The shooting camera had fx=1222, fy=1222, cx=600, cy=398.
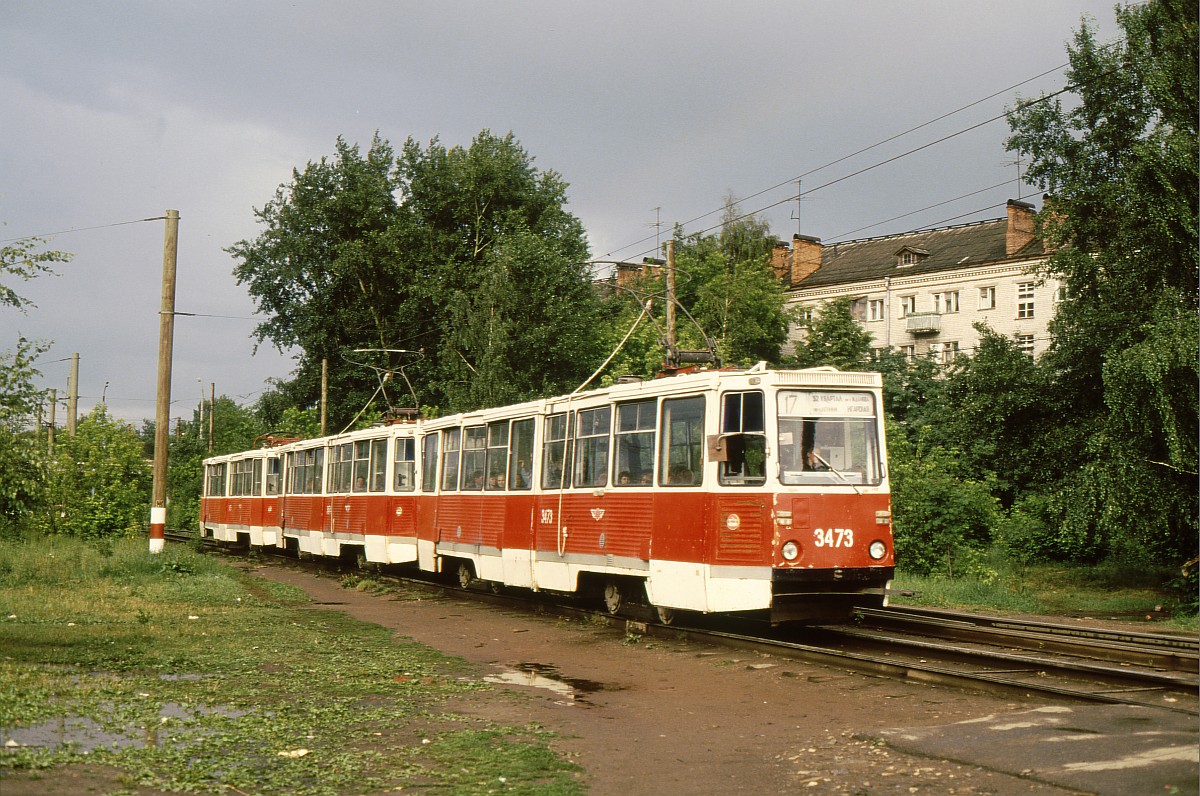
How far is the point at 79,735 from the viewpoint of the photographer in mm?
7676

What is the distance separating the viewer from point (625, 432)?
15344mm

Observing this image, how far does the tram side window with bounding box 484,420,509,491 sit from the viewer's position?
19.2 m

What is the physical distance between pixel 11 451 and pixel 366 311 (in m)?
30.4

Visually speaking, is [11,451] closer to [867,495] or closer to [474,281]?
[867,495]

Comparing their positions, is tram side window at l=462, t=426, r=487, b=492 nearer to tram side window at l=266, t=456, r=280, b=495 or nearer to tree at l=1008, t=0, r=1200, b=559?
tree at l=1008, t=0, r=1200, b=559

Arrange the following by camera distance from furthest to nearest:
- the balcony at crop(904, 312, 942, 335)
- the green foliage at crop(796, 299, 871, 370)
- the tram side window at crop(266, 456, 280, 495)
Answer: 1. the balcony at crop(904, 312, 942, 335)
2. the green foliage at crop(796, 299, 871, 370)
3. the tram side window at crop(266, 456, 280, 495)

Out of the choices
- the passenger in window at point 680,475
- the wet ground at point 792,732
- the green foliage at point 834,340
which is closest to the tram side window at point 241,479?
the green foliage at point 834,340

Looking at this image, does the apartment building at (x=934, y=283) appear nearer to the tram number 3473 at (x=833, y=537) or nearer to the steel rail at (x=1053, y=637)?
the steel rail at (x=1053, y=637)

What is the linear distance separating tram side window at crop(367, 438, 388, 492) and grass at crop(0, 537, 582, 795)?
8.24m

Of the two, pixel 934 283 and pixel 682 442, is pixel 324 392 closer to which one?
pixel 934 283

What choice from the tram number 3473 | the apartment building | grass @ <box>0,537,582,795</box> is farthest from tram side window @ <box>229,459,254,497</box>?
the apartment building

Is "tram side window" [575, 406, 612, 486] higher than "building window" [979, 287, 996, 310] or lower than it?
lower

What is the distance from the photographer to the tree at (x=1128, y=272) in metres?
19.5

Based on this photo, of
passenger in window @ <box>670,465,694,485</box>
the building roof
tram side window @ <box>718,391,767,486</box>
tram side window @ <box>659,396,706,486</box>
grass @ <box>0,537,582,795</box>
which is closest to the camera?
grass @ <box>0,537,582,795</box>
